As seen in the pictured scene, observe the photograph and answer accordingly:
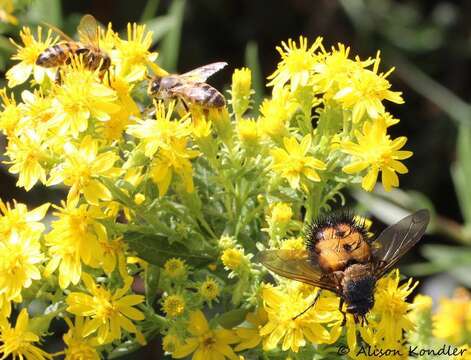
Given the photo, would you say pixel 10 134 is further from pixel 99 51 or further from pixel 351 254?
pixel 351 254

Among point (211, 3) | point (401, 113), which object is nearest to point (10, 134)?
point (211, 3)

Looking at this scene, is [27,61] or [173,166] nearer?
[173,166]

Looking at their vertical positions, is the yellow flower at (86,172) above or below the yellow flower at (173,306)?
above

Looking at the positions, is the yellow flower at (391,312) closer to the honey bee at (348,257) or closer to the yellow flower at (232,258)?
the honey bee at (348,257)

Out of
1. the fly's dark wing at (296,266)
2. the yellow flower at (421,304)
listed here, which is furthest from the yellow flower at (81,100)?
the yellow flower at (421,304)

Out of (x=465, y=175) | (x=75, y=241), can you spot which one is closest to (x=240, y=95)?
(x=75, y=241)

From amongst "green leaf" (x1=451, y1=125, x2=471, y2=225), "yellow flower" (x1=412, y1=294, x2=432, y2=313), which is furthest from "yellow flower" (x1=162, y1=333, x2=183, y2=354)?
"green leaf" (x1=451, y1=125, x2=471, y2=225)

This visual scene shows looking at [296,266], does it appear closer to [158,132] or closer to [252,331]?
[252,331]
